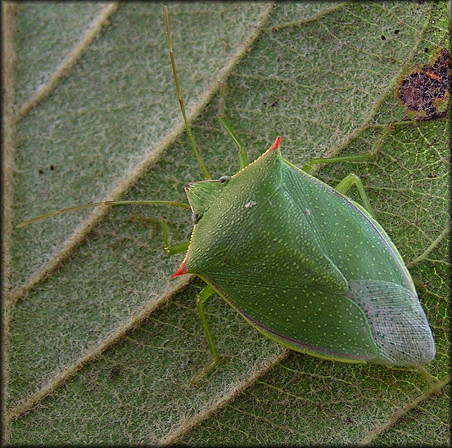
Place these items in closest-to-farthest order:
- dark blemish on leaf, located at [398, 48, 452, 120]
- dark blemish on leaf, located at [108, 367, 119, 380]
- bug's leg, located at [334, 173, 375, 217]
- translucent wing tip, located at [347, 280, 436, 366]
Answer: translucent wing tip, located at [347, 280, 436, 366] → bug's leg, located at [334, 173, 375, 217] → dark blemish on leaf, located at [398, 48, 452, 120] → dark blemish on leaf, located at [108, 367, 119, 380]

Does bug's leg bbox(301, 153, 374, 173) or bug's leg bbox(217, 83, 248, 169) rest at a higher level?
bug's leg bbox(217, 83, 248, 169)

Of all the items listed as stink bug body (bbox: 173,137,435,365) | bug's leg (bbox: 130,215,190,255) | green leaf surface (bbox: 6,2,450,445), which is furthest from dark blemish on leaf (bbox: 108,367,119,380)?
stink bug body (bbox: 173,137,435,365)

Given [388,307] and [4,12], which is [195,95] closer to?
[4,12]

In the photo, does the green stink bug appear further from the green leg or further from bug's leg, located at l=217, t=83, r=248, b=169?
bug's leg, located at l=217, t=83, r=248, b=169

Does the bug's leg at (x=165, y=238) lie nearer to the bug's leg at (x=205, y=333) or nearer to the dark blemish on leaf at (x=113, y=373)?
the bug's leg at (x=205, y=333)

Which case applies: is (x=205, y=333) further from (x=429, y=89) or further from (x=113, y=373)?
(x=429, y=89)
